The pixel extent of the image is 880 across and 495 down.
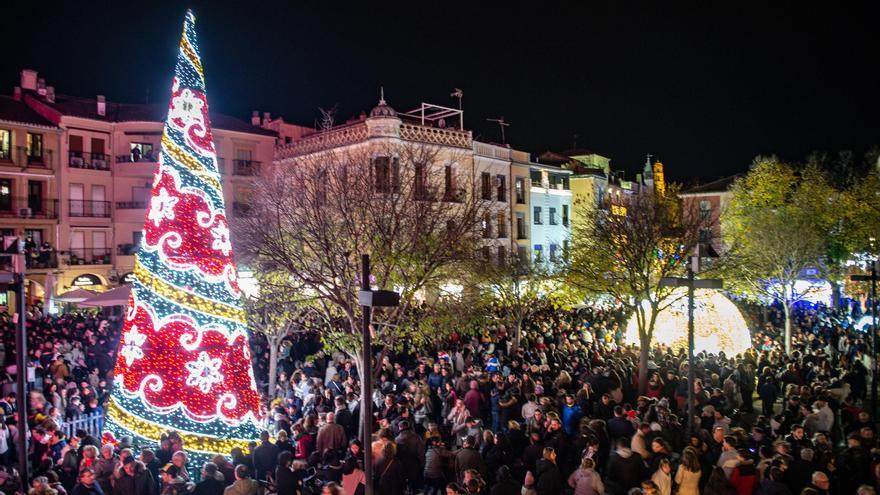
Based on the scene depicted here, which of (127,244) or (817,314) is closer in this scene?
(817,314)

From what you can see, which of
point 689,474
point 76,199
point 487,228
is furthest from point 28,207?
point 689,474

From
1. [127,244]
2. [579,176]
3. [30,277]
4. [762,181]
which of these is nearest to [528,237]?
[579,176]

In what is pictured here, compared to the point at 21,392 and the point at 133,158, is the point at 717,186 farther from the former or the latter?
the point at 21,392

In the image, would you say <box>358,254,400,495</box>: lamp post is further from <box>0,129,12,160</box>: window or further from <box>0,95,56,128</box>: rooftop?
<box>0,129,12,160</box>: window

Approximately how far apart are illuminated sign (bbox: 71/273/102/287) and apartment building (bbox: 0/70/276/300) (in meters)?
0.03

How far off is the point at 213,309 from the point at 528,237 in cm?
3285

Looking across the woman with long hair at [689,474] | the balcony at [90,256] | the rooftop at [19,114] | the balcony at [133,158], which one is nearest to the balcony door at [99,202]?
the balcony at [133,158]

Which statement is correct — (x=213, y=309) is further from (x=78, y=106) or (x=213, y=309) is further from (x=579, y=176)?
(x=579, y=176)

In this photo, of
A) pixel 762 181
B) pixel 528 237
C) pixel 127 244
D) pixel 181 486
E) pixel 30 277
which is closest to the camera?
pixel 181 486

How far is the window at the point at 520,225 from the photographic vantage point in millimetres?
41713

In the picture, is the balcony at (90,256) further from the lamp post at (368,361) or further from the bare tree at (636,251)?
the lamp post at (368,361)

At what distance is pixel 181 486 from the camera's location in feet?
28.4

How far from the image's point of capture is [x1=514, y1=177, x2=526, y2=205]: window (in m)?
41.4

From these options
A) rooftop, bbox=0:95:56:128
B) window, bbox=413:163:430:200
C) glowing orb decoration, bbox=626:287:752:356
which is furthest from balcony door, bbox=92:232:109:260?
glowing orb decoration, bbox=626:287:752:356
